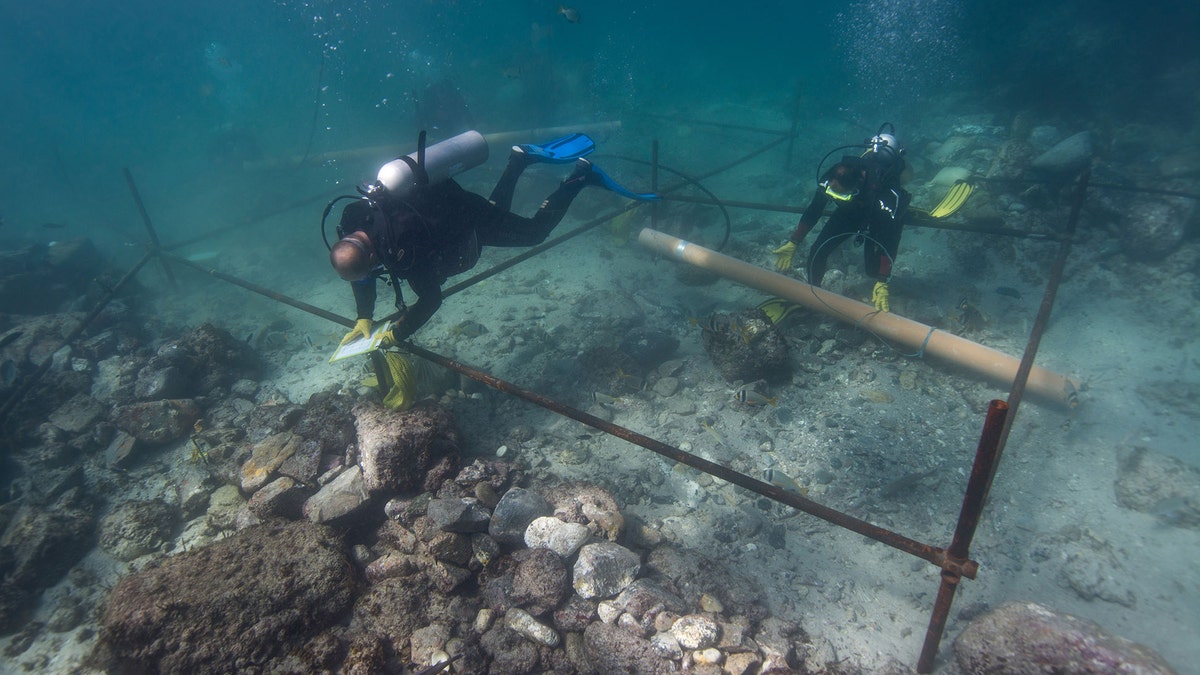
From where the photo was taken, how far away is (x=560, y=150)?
19.0ft

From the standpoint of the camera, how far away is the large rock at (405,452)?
3.93m

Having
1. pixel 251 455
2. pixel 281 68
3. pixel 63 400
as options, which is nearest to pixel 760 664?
pixel 251 455

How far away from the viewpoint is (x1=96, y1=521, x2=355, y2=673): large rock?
294 centimetres

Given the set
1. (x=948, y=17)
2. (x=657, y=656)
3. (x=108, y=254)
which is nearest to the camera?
(x=657, y=656)

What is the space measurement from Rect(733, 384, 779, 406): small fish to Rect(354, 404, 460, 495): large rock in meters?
2.90

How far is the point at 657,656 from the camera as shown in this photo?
9.45ft

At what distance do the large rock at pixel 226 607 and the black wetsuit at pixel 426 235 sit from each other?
1.91m

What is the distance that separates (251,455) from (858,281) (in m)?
8.37

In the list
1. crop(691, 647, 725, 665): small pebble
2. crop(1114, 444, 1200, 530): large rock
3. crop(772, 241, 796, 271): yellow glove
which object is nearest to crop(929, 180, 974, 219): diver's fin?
crop(772, 241, 796, 271): yellow glove

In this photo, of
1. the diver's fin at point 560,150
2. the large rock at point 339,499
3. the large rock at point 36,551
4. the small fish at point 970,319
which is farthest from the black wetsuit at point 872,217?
the large rock at point 36,551

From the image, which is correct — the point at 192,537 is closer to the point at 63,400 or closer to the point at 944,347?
the point at 63,400

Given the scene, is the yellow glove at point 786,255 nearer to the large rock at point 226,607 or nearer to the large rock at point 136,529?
the large rock at point 226,607

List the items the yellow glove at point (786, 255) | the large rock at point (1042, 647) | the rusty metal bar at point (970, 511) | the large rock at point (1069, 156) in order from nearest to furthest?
the rusty metal bar at point (970, 511) < the large rock at point (1042, 647) < the yellow glove at point (786, 255) < the large rock at point (1069, 156)

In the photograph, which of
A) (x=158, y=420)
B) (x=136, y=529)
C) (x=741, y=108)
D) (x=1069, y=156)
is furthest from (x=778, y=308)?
(x=741, y=108)
